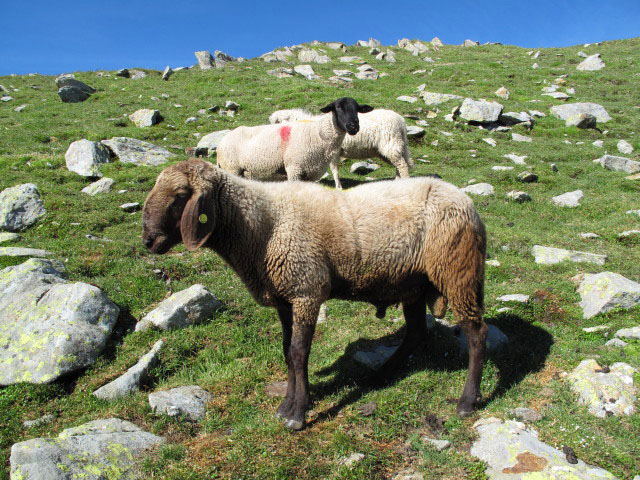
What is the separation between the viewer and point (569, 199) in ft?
43.5

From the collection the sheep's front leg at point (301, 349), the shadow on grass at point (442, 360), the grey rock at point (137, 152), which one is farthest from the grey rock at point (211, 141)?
the sheep's front leg at point (301, 349)

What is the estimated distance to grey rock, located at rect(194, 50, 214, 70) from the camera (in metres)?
40.1

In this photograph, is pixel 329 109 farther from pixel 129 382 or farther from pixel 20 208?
pixel 129 382

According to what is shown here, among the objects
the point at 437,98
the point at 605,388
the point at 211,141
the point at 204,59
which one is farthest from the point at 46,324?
the point at 204,59

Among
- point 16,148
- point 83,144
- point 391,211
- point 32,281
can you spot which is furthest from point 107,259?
point 16,148

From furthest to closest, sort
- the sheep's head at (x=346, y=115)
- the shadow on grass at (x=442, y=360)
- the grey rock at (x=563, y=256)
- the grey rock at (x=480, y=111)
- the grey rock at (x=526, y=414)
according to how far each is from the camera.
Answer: the grey rock at (x=480, y=111) → the sheep's head at (x=346, y=115) → the grey rock at (x=563, y=256) → the shadow on grass at (x=442, y=360) → the grey rock at (x=526, y=414)

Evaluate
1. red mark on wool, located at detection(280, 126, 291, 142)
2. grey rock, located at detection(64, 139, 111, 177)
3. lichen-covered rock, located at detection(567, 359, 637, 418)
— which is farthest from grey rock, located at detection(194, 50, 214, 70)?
lichen-covered rock, located at detection(567, 359, 637, 418)

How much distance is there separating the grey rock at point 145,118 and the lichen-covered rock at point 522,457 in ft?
68.2

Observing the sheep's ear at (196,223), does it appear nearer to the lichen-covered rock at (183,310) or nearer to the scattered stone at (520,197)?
the lichen-covered rock at (183,310)

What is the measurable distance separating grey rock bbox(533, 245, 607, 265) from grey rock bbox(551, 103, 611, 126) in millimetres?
16482

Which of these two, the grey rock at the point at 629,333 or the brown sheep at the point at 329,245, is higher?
the brown sheep at the point at 329,245

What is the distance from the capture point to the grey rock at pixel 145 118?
21375 mm

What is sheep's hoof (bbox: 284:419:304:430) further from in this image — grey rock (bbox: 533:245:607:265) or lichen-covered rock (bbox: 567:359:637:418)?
grey rock (bbox: 533:245:607:265)

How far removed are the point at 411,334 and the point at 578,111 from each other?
22520 mm
